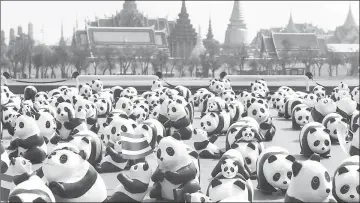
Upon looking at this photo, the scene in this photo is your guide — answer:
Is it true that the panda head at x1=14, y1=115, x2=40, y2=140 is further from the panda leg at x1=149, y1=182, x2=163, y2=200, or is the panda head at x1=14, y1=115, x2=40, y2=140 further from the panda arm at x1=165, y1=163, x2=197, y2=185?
the panda arm at x1=165, y1=163, x2=197, y2=185

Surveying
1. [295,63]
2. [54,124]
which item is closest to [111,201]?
[54,124]

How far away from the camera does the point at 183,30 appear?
6288 centimetres

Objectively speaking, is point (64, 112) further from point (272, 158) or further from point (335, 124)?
point (335, 124)

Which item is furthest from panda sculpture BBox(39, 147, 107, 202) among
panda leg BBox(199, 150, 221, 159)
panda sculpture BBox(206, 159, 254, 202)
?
panda leg BBox(199, 150, 221, 159)

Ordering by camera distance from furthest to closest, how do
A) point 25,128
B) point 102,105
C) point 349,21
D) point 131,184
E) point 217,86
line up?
point 349,21 < point 217,86 < point 102,105 < point 25,128 < point 131,184

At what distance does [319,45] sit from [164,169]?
2153 inches

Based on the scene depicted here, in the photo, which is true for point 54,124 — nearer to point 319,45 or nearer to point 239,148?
point 239,148

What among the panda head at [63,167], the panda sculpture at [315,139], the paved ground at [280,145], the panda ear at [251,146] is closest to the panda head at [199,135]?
the paved ground at [280,145]

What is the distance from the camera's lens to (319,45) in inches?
2340

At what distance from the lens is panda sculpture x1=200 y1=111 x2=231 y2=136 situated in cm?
1211

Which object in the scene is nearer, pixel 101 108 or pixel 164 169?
pixel 164 169

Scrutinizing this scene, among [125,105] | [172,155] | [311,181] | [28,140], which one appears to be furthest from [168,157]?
[125,105]

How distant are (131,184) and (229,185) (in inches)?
49.8

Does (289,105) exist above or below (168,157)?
below
